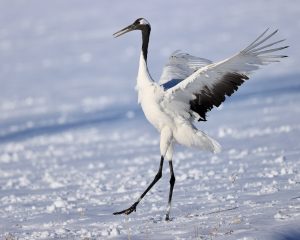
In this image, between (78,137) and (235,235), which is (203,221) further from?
(78,137)

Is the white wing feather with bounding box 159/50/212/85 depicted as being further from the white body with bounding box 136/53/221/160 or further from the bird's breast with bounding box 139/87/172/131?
the bird's breast with bounding box 139/87/172/131

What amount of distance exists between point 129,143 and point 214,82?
8.60 metres

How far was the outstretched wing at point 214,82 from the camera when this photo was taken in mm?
9039

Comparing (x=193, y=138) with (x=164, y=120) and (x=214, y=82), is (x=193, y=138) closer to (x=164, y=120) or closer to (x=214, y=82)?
(x=164, y=120)

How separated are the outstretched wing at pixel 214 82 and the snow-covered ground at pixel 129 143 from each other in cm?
112

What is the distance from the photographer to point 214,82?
936 cm

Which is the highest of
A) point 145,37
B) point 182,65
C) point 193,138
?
point 145,37

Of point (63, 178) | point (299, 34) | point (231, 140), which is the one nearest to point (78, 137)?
point (231, 140)

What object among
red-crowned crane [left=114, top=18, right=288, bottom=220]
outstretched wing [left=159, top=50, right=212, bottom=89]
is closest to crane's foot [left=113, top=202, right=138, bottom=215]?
red-crowned crane [left=114, top=18, right=288, bottom=220]

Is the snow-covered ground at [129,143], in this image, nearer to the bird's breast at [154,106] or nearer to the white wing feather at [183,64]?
the bird's breast at [154,106]

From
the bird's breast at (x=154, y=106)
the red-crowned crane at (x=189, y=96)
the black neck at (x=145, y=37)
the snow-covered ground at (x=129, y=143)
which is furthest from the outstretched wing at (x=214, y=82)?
the snow-covered ground at (x=129, y=143)

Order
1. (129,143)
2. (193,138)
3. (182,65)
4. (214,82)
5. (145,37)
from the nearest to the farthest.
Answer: (214,82) → (193,138) → (145,37) → (182,65) → (129,143)

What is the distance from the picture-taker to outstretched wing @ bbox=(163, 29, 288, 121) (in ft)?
29.7

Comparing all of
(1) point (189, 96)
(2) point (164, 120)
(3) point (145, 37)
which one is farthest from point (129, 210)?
(3) point (145, 37)
